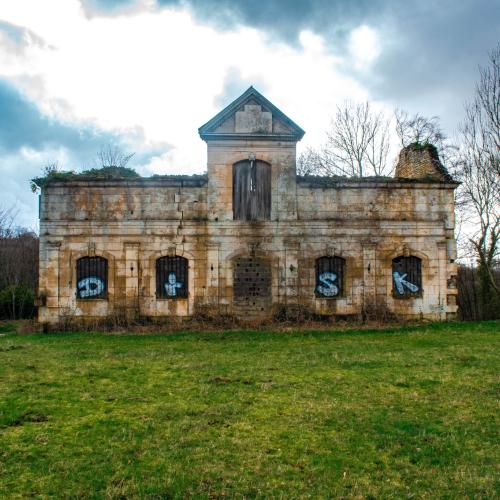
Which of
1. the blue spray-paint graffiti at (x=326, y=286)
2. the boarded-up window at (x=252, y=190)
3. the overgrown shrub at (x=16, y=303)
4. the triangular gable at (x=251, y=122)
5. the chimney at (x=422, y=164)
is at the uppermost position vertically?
the triangular gable at (x=251, y=122)

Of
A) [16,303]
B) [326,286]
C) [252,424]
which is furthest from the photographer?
[16,303]

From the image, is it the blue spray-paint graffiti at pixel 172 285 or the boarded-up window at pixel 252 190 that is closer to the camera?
the blue spray-paint graffiti at pixel 172 285

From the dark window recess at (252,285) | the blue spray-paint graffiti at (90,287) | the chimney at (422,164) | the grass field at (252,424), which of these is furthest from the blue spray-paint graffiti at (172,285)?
the chimney at (422,164)

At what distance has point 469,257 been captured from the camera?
3134 cm

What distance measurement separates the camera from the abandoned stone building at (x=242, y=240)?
65.2 ft

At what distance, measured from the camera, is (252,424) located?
7.44 m

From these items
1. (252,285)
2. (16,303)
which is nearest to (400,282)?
(252,285)

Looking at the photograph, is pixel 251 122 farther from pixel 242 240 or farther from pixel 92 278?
pixel 92 278

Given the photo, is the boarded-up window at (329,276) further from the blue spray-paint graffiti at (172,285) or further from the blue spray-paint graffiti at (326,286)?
the blue spray-paint graffiti at (172,285)

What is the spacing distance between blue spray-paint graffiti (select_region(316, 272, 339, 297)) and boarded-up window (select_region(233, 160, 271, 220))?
322cm

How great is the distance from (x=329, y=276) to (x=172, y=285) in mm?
6136

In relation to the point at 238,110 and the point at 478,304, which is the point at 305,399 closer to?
the point at 238,110

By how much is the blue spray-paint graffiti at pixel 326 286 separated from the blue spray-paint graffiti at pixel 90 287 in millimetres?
8443

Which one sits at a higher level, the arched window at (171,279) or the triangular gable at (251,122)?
the triangular gable at (251,122)
